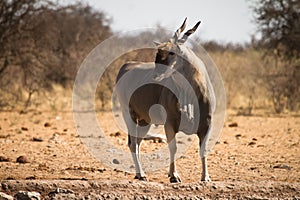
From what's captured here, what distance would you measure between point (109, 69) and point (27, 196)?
14.7m

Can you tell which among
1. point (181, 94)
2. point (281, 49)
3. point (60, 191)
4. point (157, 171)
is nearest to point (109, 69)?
point (281, 49)

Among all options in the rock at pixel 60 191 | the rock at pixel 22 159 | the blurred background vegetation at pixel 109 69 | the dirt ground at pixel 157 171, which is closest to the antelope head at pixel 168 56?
the dirt ground at pixel 157 171

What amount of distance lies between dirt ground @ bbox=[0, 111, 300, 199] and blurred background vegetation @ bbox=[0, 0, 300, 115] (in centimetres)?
520

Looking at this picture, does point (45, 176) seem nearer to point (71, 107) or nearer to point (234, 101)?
point (71, 107)

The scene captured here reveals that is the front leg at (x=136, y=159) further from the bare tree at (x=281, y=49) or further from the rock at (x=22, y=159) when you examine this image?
the bare tree at (x=281, y=49)

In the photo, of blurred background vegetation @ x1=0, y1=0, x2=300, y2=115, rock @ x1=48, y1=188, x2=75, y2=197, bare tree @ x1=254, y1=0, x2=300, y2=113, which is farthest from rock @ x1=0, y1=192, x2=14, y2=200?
bare tree @ x1=254, y1=0, x2=300, y2=113

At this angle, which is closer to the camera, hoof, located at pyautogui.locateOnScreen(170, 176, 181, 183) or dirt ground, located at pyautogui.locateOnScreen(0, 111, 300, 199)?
dirt ground, located at pyautogui.locateOnScreen(0, 111, 300, 199)

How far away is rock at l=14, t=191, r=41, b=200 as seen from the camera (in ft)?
22.0

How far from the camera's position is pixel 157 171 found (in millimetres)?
8805

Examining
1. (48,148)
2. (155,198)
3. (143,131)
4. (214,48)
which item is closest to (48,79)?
(214,48)

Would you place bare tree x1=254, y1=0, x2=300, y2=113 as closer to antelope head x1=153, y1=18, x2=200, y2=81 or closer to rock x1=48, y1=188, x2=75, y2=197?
antelope head x1=153, y1=18, x2=200, y2=81

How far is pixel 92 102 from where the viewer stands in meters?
22.2

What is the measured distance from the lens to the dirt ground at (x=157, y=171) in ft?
22.9

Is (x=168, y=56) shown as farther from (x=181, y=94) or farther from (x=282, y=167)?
(x=282, y=167)
